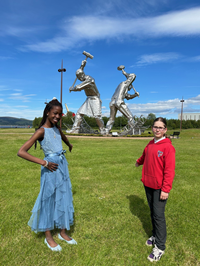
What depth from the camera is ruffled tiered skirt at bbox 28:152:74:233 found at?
241 cm

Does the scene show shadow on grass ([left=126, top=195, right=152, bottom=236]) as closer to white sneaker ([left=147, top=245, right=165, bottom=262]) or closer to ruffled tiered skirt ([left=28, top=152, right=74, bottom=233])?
white sneaker ([left=147, top=245, right=165, bottom=262])

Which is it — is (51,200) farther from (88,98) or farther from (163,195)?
(88,98)

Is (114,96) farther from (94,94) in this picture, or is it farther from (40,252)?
(40,252)

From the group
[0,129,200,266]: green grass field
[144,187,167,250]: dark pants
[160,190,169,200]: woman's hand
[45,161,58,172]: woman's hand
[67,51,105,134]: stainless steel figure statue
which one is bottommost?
[0,129,200,266]: green grass field

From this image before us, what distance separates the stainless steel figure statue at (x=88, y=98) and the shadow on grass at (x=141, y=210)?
54.7 ft

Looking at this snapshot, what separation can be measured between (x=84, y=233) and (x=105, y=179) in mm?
2525

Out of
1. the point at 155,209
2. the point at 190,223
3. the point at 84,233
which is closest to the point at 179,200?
the point at 190,223

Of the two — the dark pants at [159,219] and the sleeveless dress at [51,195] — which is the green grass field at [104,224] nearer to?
the dark pants at [159,219]

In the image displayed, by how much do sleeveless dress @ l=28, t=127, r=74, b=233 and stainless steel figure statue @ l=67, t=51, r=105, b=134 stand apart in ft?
57.7

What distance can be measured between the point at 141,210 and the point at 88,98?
1816 centimetres

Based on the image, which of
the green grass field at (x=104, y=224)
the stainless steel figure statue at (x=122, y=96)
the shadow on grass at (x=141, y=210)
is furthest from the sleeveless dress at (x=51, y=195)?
the stainless steel figure statue at (x=122, y=96)

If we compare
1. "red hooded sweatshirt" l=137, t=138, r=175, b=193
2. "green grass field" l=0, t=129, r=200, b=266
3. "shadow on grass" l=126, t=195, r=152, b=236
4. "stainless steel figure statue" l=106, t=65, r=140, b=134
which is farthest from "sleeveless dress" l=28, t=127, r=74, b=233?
"stainless steel figure statue" l=106, t=65, r=140, b=134

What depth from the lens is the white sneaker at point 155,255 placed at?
2340mm

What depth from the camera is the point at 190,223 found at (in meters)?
3.16
